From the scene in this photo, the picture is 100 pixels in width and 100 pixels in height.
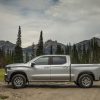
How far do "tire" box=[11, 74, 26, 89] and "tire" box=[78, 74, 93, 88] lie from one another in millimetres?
3396

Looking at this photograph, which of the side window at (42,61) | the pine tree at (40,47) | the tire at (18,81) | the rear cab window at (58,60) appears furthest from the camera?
the pine tree at (40,47)

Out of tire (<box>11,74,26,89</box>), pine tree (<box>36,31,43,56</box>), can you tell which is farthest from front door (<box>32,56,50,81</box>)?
pine tree (<box>36,31,43,56</box>)

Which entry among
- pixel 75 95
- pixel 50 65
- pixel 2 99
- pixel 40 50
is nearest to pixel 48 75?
pixel 50 65

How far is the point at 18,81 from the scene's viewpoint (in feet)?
68.9

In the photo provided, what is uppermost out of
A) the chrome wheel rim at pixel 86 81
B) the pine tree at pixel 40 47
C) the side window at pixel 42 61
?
the pine tree at pixel 40 47

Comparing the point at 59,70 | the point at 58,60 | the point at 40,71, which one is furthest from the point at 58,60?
the point at 40,71

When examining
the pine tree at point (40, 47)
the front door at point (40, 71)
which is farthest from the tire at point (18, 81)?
the pine tree at point (40, 47)

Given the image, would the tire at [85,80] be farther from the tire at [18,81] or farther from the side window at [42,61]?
the tire at [18,81]

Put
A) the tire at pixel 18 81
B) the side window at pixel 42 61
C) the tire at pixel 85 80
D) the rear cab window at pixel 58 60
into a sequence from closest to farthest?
the tire at pixel 18 81, the side window at pixel 42 61, the tire at pixel 85 80, the rear cab window at pixel 58 60

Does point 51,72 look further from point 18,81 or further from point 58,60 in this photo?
point 18,81

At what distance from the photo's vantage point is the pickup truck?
21.1m

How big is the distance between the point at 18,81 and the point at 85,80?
4078 millimetres

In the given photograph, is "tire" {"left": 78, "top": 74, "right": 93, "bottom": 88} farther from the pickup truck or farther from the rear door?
the rear door

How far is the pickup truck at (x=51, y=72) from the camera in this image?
69.1 feet
